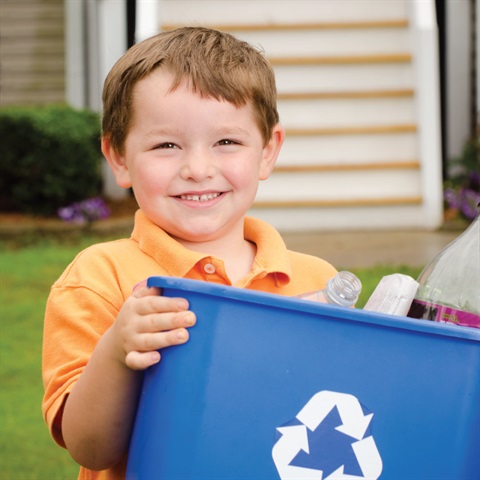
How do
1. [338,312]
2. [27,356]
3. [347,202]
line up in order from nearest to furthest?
[338,312]
[27,356]
[347,202]

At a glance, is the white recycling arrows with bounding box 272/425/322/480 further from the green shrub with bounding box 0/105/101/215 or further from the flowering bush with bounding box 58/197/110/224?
the green shrub with bounding box 0/105/101/215

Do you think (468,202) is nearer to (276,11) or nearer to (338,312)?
(276,11)

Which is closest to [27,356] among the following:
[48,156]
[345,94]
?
[345,94]

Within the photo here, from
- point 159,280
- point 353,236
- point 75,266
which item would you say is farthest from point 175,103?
point 353,236

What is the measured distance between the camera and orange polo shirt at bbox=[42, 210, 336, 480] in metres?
1.68

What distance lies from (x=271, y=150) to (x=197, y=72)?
1.06ft

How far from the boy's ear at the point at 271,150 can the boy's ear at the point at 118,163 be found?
27 cm

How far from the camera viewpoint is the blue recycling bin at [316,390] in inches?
52.2

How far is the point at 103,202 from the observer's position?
25.7 feet

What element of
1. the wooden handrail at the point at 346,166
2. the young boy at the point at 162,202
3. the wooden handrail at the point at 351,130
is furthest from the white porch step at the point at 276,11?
the young boy at the point at 162,202

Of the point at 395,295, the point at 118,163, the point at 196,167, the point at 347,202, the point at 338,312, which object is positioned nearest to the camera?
the point at 338,312

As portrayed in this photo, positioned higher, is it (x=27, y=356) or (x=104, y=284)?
(x=104, y=284)

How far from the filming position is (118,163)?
6.25ft

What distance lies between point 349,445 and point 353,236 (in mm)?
4890
